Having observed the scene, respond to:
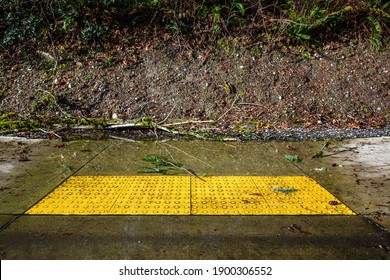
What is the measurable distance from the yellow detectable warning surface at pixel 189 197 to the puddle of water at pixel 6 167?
93cm

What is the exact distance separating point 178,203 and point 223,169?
1176 millimetres

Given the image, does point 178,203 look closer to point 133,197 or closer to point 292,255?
point 133,197

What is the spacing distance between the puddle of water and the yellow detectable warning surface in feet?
3.05

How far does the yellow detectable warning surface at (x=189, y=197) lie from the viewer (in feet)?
10.1

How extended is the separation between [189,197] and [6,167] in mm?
2529

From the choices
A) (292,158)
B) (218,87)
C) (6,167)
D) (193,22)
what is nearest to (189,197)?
(292,158)

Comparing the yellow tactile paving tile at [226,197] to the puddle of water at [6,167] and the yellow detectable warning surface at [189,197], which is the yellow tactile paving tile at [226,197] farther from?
the puddle of water at [6,167]

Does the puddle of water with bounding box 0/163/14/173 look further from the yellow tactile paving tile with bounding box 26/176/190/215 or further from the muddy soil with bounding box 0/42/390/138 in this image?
the muddy soil with bounding box 0/42/390/138

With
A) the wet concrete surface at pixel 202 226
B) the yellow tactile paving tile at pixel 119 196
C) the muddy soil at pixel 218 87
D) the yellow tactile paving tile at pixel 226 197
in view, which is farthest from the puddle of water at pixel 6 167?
the muddy soil at pixel 218 87

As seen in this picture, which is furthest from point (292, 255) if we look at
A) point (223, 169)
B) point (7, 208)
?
point (7, 208)

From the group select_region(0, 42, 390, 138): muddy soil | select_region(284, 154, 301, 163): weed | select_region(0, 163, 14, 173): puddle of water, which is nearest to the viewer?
select_region(0, 163, 14, 173): puddle of water

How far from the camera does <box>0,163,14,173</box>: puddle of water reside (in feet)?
13.6

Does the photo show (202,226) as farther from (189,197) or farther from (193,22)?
(193,22)

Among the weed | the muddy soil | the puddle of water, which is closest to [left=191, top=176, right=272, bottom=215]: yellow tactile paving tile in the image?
the weed
